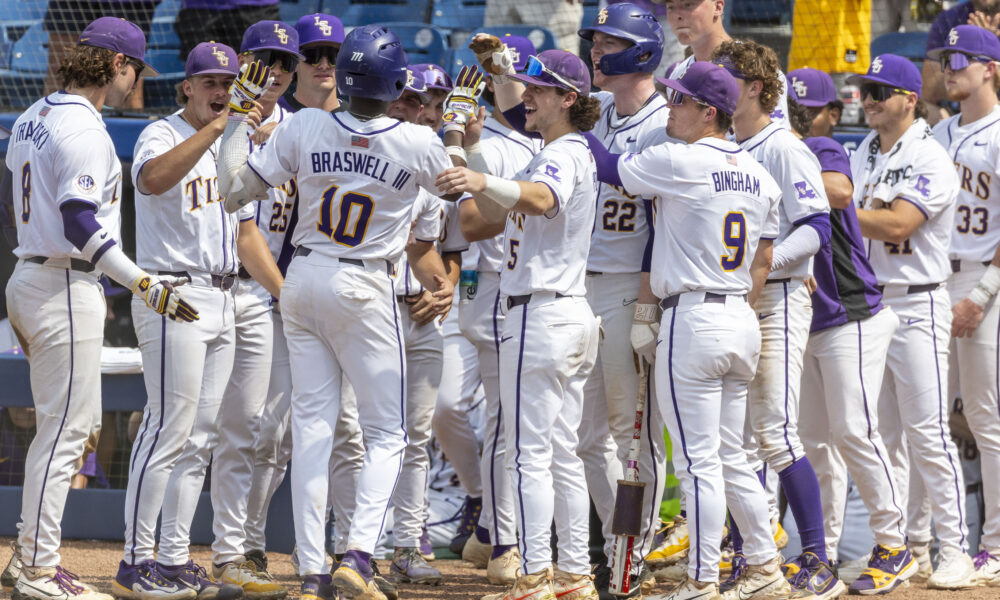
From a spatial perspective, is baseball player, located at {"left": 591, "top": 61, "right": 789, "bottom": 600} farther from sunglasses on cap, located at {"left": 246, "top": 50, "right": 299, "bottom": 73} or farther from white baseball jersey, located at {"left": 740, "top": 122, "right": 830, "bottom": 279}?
sunglasses on cap, located at {"left": 246, "top": 50, "right": 299, "bottom": 73}

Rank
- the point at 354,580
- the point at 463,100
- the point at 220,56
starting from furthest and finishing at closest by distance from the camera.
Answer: the point at 220,56
the point at 463,100
the point at 354,580

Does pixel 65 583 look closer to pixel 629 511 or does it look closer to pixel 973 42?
pixel 629 511

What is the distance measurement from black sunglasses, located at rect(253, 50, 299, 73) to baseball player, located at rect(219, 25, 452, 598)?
717 mm

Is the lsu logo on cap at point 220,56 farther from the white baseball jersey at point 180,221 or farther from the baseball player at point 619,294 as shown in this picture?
the baseball player at point 619,294

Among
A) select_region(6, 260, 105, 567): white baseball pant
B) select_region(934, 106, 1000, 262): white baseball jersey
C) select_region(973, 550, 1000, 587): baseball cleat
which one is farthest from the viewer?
select_region(934, 106, 1000, 262): white baseball jersey

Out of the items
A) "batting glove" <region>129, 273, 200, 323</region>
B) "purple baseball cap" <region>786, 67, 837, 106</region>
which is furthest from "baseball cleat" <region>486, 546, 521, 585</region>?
"purple baseball cap" <region>786, 67, 837, 106</region>

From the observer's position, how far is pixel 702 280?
4250 mm

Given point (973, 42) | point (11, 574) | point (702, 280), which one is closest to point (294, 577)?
point (11, 574)

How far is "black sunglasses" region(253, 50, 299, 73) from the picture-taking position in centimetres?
482

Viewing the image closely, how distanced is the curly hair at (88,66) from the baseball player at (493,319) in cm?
132

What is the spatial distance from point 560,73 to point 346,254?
100 cm

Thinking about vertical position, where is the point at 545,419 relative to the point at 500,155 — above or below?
below

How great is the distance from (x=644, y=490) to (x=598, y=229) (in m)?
1.00

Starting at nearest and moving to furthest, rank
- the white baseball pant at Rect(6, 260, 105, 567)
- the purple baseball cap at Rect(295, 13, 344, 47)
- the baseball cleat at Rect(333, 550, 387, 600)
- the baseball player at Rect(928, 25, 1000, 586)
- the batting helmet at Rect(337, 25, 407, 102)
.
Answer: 1. the baseball cleat at Rect(333, 550, 387, 600)
2. the batting helmet at Rect(337, 25, 407, 102)
3. the white baseball pant at Rect(6, 260, 105, 567)
4. the purple baseball cap at Rect(295, 13, 344, 47)
5. the baseball player at Rect(928, 25, 1000, 586)
